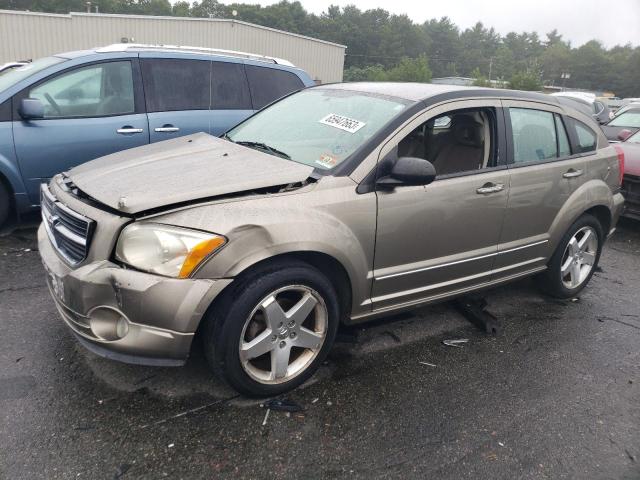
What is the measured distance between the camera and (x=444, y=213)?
326 centimetres

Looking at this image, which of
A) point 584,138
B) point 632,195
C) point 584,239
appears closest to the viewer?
point 584,138

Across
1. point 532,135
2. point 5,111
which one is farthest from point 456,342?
point 5,111

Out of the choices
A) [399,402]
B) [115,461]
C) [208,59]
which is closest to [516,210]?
[399,402]

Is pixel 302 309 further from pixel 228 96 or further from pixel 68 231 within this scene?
pixel 228 96

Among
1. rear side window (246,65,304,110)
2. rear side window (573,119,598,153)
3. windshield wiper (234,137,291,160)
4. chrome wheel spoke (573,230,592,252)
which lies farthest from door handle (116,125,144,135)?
chrome wheel spoke (573,230,592,252)

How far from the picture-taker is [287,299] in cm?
283

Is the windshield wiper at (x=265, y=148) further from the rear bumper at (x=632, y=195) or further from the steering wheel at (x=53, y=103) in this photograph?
the rear bumper at (x=632, y=195)

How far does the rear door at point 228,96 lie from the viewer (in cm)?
585

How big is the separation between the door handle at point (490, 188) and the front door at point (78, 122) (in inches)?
139

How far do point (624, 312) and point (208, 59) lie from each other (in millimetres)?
4911

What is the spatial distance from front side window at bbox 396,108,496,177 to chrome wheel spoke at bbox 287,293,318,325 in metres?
1.24

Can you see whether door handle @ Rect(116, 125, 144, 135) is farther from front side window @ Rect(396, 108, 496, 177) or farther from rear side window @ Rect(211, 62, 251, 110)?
front side window @ Rect(396, 108, 496, 177)

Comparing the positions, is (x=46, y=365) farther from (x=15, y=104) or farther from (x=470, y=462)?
(x=15, y=104)

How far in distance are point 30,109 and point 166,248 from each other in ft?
10.3
